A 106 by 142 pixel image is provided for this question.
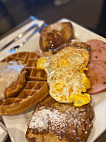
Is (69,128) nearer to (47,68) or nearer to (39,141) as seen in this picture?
(39,141)

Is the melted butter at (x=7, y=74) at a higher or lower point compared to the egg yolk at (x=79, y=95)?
higher

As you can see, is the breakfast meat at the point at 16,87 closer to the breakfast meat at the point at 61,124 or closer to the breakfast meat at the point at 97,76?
the breakfast meat at the point at 61,124

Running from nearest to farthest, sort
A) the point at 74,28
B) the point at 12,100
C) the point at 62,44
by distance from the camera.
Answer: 1. the point at 12,100
2. the point at 62,44
3. the point at 74,28

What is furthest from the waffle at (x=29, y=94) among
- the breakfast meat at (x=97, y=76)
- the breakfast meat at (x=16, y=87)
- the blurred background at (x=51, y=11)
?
the blurred background at (x=51, y=11)

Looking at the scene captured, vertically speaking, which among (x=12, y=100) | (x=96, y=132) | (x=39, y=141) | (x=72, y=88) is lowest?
(x=96, y=132)

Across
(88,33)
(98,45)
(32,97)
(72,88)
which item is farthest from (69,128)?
(88,33)

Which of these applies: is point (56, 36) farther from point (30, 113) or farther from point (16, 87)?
point (30, 113)

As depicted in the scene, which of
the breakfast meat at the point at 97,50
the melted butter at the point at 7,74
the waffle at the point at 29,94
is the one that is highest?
the melted butter at the point at 7,74

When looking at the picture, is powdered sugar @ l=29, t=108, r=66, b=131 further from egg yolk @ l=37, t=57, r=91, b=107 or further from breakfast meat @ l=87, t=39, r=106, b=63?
breakfast meat @ l=87, t=39, r=106, b=63
